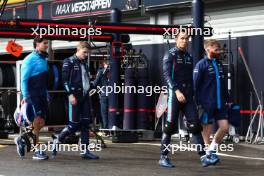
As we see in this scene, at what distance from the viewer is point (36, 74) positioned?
10117mm

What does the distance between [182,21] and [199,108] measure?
7.56 m

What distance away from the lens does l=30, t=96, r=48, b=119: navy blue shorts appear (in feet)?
33.0

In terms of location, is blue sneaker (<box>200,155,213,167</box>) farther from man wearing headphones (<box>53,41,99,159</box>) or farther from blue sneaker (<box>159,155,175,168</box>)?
man wearing headphones (<box>53,41,99,159</box>)

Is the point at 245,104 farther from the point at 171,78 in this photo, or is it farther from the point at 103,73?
the point at 171,78

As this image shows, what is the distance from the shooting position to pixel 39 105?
10.1m

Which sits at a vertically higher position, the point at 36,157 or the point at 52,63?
the point at 52,63

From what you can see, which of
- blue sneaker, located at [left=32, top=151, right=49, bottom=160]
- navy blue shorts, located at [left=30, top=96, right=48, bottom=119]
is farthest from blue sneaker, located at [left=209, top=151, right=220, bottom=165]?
navy blue shorts, located at [left=30, top=96, right=48, bottom=119]

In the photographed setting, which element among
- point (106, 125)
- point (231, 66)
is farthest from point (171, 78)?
point (106, 125)

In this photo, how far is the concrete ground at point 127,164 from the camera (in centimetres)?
871

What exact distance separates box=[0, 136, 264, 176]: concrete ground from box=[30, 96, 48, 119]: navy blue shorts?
2.29 ft

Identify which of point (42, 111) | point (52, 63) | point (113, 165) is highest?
point (52, 63)

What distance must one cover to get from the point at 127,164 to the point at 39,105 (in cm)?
160

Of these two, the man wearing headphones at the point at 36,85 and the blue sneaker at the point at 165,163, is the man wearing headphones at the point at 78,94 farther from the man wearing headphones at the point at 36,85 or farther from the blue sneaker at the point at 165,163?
the blue sneaker at the point at 165,163

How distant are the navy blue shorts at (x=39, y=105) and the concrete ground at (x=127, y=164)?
0.70 meters
